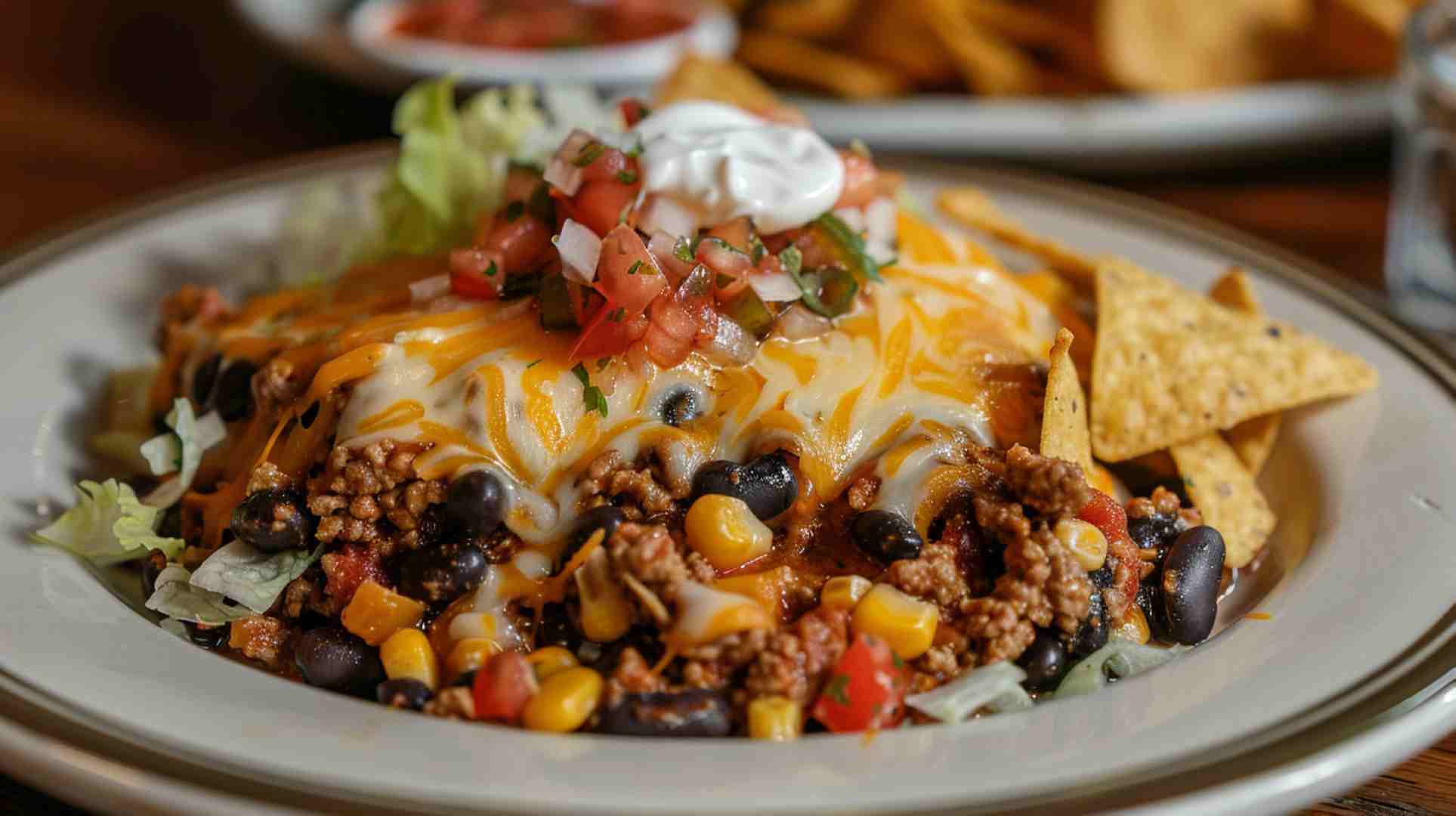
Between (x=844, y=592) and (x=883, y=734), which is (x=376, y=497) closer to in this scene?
(x=844, y=592)

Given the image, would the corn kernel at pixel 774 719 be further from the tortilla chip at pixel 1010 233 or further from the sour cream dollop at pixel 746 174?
the tortilla chip at pixel 1010 233

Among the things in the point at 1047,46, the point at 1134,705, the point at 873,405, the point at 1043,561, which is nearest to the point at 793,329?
the point at 873,405

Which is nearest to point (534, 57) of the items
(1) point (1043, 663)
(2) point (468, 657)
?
(2) point (468, 657)

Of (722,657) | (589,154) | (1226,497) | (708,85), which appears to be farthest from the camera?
(708,85)

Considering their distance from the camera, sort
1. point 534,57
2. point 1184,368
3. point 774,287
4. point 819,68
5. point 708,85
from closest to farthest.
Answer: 1. point 774,287
2. point 1184,368
3. point 708,85
4. point 534,57
5. point 819,68

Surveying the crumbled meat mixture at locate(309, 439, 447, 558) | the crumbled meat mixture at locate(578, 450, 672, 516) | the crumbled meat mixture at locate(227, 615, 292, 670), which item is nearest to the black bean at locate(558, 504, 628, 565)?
the crumbled meat mixture at locate(578, 450, 672, 516)

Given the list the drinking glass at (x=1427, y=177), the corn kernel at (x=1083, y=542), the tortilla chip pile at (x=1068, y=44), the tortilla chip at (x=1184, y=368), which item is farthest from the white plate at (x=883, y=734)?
the tortilla chip pile at (x=1068, y=44)
